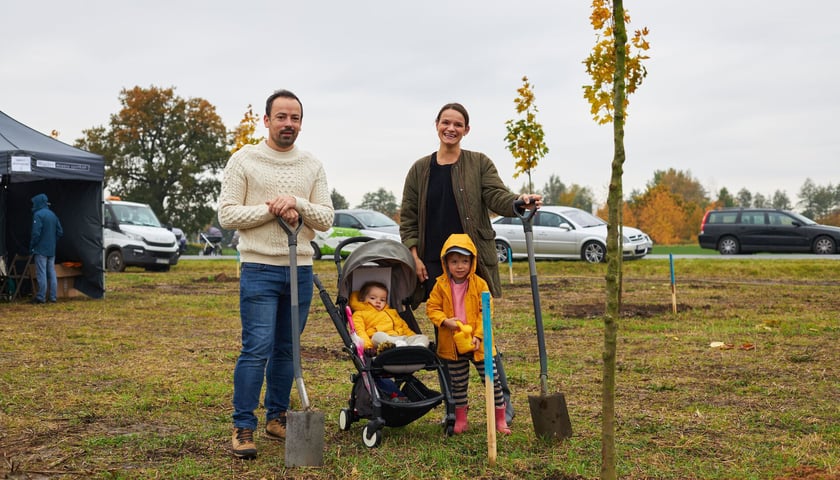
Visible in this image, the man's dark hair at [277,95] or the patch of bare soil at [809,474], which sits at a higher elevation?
the man's dark hair at [277,95]

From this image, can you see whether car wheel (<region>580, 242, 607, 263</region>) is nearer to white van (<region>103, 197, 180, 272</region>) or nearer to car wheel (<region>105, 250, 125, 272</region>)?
white van (<region>103, 197, 180, 272</region>)

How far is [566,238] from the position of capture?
20.5 meters

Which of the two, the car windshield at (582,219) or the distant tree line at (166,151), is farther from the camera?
the distant tree line at (166,151)

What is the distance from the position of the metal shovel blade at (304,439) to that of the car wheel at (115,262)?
1835 cm

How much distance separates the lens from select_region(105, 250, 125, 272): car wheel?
21109 mm

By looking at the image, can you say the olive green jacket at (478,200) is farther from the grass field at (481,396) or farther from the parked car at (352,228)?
the parked car at (352,228)

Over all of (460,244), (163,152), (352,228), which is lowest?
(460,244)

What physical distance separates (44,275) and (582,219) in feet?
42.8

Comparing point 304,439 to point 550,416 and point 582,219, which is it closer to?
point 550,416

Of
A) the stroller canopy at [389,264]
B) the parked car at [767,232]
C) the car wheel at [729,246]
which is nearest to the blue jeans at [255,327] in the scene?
the stroller canopy at [389,264]

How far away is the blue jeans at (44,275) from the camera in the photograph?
13.5 metres

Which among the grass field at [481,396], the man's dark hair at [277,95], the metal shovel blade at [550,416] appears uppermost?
the man's dark hair at [277,95]

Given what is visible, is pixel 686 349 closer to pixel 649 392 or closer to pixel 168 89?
pixel 649 392

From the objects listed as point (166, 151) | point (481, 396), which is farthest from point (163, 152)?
point (481, 396)
